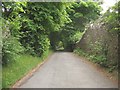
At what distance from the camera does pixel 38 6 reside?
16688mm

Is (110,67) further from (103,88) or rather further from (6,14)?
(6,14)

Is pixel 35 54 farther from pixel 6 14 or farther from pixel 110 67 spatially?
pixel 110 67

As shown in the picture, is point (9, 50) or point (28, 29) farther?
point (28, 29)

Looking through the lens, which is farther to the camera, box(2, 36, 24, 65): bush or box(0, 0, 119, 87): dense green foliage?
box(0, 0, 119, 87): dense green foliage

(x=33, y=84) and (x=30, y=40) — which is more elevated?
(x=30, y=40)

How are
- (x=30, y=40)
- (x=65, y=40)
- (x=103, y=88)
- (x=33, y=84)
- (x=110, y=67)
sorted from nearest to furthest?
(x=103, y=88), (x=33, y=84), (x=110, y=67), (x=30, y=40), (x=65, y=40)

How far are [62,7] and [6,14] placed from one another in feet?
18.6

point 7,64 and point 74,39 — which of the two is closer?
point 7,64

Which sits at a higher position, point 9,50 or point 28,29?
point 28,29

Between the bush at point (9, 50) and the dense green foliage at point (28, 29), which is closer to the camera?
the bush at point (9, 50)

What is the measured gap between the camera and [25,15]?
16.5 m

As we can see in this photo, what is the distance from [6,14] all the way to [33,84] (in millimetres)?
6216

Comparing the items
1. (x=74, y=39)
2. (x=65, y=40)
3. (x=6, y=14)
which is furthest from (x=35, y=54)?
(x=65, y=40)

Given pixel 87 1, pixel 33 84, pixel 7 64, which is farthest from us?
pixel 87 1
